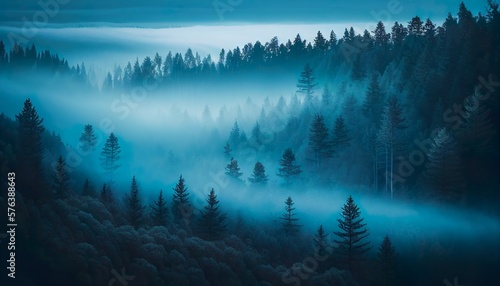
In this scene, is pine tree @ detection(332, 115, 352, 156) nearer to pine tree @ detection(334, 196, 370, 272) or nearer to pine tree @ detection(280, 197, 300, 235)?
pine tree @ detection(280, 197, 300, 235)

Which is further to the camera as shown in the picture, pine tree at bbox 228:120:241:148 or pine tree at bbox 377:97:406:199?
pine tree at bbox 228:120:241:148

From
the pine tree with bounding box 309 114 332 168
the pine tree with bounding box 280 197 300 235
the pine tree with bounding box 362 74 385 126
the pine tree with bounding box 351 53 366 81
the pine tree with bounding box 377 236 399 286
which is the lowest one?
the pine tree with bounding box 377 236 399 286

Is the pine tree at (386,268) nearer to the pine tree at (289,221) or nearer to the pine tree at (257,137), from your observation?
the pine tree at (289,221)

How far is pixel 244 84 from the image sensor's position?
137m

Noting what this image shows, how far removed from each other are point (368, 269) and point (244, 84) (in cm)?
9243

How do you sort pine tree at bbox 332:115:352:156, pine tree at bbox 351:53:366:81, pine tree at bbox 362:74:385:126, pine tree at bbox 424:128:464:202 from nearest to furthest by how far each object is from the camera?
pine tree at bbox 424:128:464:202, pine tree at bbox 332:115:352:156, pine tree at bbox 362:74:385:126, pine tree at bbox 351:53:366:81

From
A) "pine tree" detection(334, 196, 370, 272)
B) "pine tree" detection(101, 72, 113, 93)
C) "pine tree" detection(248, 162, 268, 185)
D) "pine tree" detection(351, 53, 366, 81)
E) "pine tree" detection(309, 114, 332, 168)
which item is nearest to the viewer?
"pine tree" detection(334, 196, 370, 272)

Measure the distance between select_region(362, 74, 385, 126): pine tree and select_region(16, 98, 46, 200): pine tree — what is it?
161ft

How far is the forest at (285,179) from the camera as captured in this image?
45.7 m

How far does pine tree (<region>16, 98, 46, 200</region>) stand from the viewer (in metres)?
46.0

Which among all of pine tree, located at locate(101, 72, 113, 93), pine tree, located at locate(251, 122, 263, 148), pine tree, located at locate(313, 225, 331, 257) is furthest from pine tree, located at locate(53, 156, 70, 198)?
pine tree, located at locate(101, 72, 113, 93)

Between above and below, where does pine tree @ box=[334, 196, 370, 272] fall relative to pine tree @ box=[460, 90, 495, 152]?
below

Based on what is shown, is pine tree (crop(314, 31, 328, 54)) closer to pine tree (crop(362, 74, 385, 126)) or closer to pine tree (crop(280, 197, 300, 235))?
pine tree (crop(362, 74, 385, 126))

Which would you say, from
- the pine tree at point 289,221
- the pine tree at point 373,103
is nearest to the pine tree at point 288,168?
the pine tree at point 289,221
